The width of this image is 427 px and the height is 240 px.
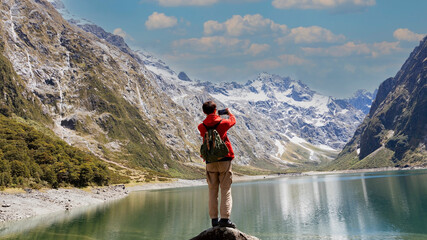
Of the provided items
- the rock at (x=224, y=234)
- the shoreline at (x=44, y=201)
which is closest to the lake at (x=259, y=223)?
the shoreline at (x=44, y=201)

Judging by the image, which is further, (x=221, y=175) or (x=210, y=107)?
(x=210, y=107)

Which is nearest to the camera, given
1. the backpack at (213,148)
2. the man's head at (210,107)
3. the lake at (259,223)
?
the backpack at (213,148)

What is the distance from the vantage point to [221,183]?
13680 millimetres

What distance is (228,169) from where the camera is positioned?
44.7ft

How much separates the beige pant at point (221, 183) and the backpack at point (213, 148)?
0.37 m

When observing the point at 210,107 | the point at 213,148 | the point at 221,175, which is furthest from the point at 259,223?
the point at 213,148

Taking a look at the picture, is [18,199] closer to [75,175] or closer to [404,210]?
[75,175]

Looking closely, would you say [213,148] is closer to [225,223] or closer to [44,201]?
[225,223]

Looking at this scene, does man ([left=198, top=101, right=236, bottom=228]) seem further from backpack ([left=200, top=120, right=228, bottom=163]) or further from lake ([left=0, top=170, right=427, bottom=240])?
lake ([left=0, top=170, right=427, bottom=240])

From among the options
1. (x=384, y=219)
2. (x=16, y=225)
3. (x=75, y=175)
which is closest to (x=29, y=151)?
(x=75, y=175)

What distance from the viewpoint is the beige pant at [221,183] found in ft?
44.1

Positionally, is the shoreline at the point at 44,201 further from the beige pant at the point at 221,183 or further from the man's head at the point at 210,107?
the man's head at the point at 210,107

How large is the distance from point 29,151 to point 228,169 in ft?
361

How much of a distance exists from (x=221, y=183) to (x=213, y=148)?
1525 millimetres
